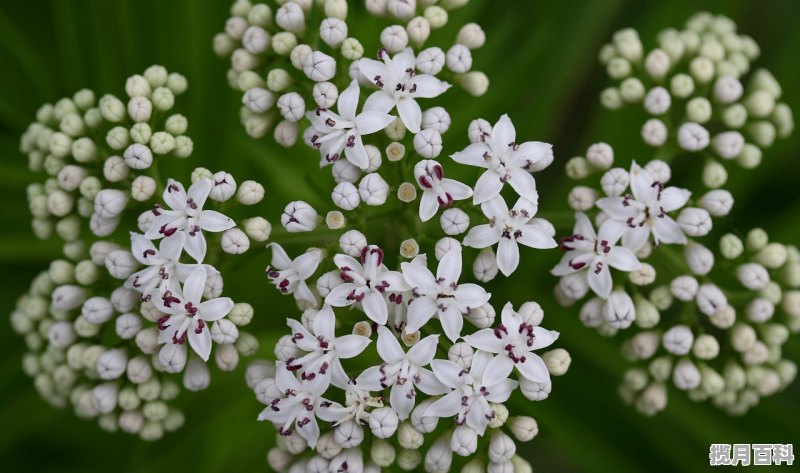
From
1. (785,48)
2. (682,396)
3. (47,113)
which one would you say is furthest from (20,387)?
(785,48)

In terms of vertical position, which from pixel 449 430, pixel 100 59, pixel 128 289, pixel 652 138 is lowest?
pixel 449 430

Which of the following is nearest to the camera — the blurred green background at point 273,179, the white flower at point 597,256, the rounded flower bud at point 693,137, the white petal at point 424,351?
the white petal at point 424,351

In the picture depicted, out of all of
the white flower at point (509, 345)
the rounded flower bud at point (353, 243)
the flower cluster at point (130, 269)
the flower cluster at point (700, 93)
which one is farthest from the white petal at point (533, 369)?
the flower cluster at point (700, 93)

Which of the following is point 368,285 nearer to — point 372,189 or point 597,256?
point 372,189

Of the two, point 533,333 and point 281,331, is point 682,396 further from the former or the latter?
point 281,331

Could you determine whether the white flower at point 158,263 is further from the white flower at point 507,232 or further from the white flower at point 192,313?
the white flower at point 507,232
